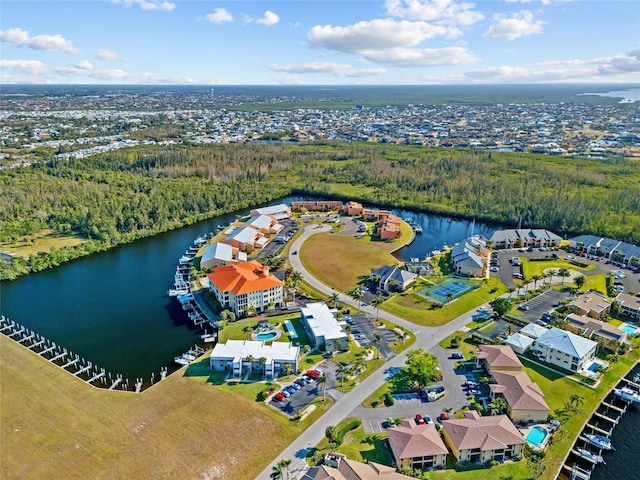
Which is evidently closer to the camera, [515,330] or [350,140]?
[515,330]

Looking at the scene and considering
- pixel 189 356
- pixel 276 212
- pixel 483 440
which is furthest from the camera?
pixel 276 212

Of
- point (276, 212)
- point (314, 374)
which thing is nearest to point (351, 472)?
point (314, 374)

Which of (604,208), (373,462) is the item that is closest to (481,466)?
(373,462)

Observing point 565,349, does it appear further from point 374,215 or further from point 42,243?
point 42,243

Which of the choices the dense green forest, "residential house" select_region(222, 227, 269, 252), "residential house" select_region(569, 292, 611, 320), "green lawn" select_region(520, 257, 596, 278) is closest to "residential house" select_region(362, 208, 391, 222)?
the dense green forest

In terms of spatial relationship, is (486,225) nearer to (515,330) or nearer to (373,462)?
(515,330)

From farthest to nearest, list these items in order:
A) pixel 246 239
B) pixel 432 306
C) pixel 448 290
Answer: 1. pixel 246 239
2. pixel 448 290
3. pixel 432 306

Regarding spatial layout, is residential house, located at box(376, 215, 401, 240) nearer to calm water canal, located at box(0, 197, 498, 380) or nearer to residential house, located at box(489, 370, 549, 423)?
calm water canal, located at box(0, 197, 498, 380)
